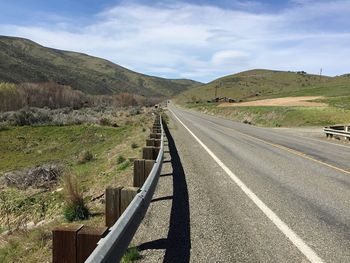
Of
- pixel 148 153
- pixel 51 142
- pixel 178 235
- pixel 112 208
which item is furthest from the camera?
pixel 51 142

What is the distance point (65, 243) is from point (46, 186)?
13.8 m

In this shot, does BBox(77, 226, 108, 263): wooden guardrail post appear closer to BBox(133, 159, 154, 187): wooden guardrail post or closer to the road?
the road

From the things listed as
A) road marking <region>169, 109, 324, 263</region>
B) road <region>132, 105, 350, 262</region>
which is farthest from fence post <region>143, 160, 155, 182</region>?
road marking <region>169, 109, 324, 263</region>

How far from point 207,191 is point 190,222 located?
2353 millimetres

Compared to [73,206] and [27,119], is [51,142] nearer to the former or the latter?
[27,119]

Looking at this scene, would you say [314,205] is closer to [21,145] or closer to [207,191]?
[207,191]

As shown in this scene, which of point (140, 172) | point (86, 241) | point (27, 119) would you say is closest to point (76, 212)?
point (140, 172)

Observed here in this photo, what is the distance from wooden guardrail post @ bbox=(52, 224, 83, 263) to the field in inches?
78.0

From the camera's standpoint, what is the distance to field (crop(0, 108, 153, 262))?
6.57m

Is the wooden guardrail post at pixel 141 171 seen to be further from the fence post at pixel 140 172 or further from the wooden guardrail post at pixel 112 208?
the wooden guardrail post at pixel 112 208

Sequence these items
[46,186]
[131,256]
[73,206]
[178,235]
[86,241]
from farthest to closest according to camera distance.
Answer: [46,186] < [73,206] < [178,235] < [131,256] < [86,241]

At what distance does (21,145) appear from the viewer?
36.4 meters

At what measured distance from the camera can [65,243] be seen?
145 inches

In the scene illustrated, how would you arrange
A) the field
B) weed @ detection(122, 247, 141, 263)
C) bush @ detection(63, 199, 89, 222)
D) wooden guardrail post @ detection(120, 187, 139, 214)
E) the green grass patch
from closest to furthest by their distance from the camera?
weed @ detection(122, 247, 141, 263)
wooden guardrail post @ detection(120, 187, 139, 214)
the field
bush @ detection(63, 199, 89, 222)
the green grass patch
